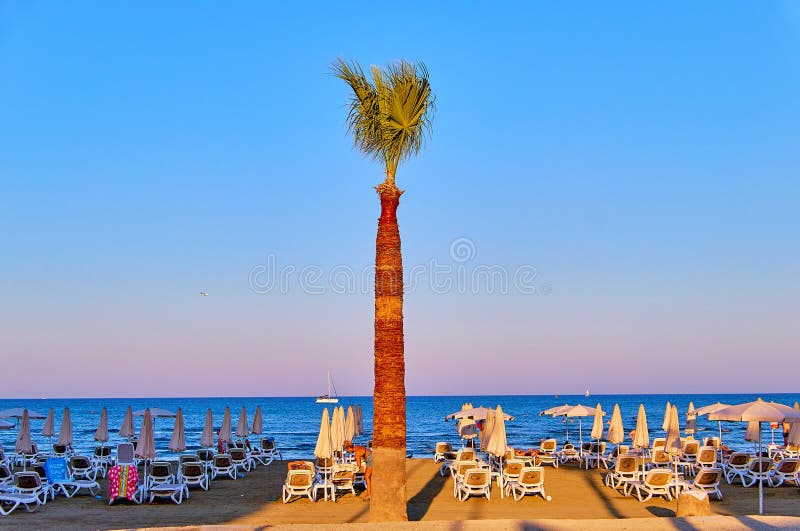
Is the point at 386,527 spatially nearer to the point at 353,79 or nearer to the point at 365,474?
the point at 365,474

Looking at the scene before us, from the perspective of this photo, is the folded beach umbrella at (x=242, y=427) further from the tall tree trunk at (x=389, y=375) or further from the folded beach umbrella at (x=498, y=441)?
the tall tree trunk at (x=389, y=375)

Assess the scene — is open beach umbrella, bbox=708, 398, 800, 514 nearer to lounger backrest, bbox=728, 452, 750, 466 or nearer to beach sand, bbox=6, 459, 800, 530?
beach sand, bbox=6, 459, 800, 530

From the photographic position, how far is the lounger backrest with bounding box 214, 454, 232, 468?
810 inches

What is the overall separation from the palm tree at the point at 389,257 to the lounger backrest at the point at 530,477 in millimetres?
4378

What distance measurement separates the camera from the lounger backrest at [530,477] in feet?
53.6

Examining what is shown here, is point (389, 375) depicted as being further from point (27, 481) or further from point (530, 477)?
point (27, 481)

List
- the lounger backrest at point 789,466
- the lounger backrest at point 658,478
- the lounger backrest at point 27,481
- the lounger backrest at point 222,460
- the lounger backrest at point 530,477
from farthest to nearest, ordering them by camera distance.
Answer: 1. the lounger backrest at point 222,460
2. the lounger backrest at point 789,466
3. the lounger backrest at point 530,477
4. the lounger backrest at point 658,478
5. the lounger backrest at point 27,481

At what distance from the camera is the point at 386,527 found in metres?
11.7

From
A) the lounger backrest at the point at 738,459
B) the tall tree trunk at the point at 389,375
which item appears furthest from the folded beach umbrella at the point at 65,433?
the lounger backrest at the point at 738,459

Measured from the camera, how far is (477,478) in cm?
1616

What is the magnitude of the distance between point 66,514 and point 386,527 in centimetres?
674

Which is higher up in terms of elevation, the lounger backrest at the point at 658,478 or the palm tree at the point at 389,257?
the palm tree at the point at 389,257

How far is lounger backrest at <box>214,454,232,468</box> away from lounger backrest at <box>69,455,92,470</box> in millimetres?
3042

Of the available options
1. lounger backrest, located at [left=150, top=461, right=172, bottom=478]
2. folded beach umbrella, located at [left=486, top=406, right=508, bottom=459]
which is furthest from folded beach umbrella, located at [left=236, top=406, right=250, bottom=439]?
folded beach umbrella, located at [left=486, top=406, right=508, bottom=459]
